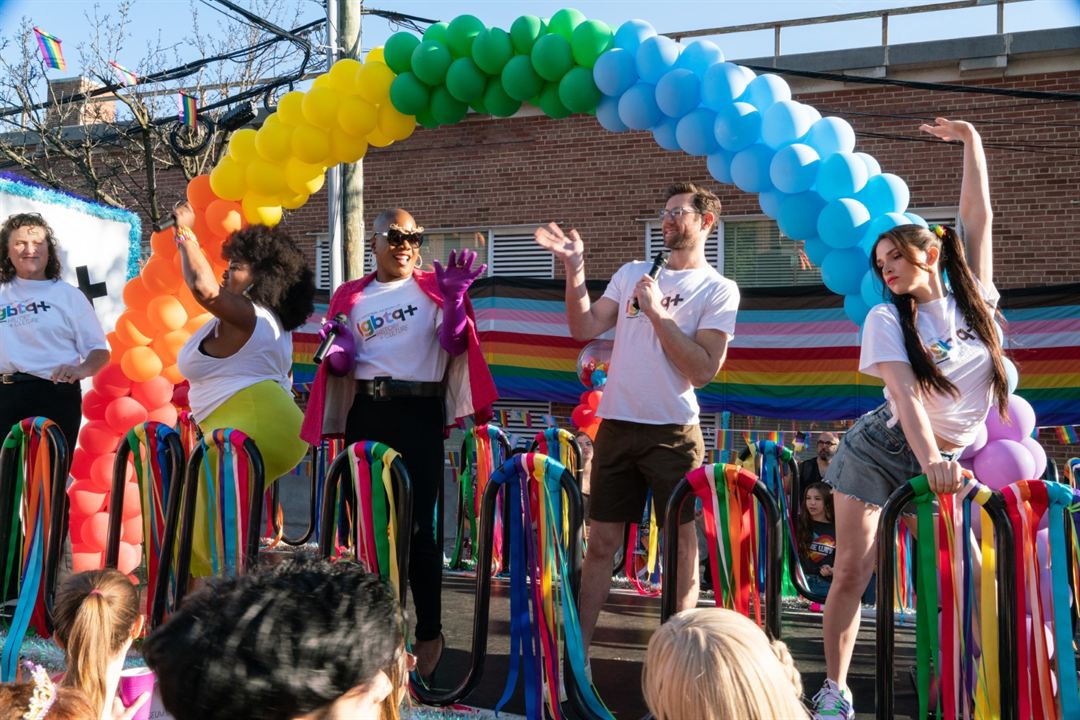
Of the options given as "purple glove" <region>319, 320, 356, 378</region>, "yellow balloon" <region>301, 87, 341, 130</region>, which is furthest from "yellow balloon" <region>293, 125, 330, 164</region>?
"purple glove" <region>319, 320, 356, 378</region>

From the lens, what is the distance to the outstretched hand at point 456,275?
3.99 meters

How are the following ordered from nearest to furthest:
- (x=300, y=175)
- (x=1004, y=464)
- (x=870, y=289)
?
1. (x=1004, y=464)
2. (x=870, y=289)
3. (x=300, y=175)

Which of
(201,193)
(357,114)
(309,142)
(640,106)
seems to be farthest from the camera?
(201,193)

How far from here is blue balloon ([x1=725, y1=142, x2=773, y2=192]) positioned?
4805mm

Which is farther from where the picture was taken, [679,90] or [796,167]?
[679,90]

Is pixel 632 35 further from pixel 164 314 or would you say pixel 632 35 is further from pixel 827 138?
pixel 164 314

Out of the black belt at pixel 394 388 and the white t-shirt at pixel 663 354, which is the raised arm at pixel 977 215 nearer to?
the white t-shirt at pixel 663 354

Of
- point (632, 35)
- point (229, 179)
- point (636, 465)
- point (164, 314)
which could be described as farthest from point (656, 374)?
point (164, 314)

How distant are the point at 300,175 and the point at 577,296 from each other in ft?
8.79

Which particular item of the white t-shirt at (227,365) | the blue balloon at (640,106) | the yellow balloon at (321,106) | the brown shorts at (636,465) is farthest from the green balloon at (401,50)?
the brown shorts at (636,465)

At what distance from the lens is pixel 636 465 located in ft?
12.8

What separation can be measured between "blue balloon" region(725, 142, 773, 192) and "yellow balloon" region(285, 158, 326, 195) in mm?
2482

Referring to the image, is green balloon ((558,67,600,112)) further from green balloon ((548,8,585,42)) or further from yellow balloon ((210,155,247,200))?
yellow balloon ((210,155,247,200))

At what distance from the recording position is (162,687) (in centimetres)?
136
